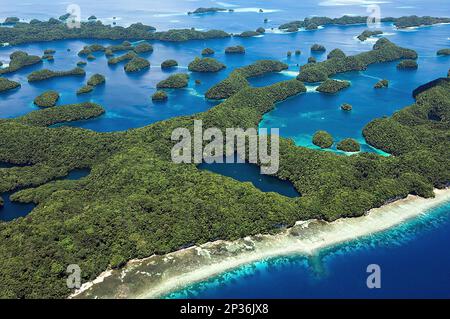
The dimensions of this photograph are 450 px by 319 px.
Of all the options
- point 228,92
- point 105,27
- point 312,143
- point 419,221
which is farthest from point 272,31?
point 419,221

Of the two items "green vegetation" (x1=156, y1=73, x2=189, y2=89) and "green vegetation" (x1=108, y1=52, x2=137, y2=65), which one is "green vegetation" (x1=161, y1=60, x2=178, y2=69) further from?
"green vegetation" (x1=156, y1=73, x2=189, y2=89)

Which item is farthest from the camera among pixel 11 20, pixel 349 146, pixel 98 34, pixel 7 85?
pixel 11 20

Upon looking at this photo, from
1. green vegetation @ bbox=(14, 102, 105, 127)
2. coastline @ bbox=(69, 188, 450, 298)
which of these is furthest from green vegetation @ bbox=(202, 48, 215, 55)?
coastline @ bbox=(69, 188, 450, 298)

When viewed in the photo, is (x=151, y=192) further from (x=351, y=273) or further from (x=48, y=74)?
(x=48, y=74)

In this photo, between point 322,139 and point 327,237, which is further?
point 322,139

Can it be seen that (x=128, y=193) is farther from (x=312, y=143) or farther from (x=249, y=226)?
(x=312, y=143)

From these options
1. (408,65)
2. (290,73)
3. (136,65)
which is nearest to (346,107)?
(290,73)

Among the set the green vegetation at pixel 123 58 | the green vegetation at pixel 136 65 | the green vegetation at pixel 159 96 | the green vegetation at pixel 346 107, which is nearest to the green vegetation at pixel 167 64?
the green vegetation at pixel 136 65
